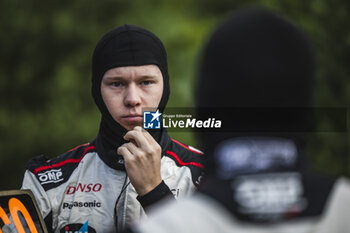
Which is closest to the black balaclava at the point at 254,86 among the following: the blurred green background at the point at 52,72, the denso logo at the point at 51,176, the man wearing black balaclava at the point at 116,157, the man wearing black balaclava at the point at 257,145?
the man wearing black balaclava at the point at 257,145

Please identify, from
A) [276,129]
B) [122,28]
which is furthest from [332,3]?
[276,129]

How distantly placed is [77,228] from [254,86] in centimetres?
181

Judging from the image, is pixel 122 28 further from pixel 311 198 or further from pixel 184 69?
pixel 184 69

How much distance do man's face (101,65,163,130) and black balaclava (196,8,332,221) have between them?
5.02 ft

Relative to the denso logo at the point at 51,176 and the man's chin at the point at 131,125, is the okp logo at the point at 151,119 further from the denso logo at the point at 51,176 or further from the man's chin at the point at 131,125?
the denso logo at the point at 51,176

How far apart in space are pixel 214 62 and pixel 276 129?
24 centimetres

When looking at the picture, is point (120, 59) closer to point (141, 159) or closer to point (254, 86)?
point (141, 159)

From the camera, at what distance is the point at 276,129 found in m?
1.44

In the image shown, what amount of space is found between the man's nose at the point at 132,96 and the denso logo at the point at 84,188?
486 millimetres

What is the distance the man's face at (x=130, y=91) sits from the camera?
9.73ft

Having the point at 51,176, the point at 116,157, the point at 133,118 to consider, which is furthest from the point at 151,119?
the point at 51,176

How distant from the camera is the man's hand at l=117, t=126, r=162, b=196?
2.69 metres

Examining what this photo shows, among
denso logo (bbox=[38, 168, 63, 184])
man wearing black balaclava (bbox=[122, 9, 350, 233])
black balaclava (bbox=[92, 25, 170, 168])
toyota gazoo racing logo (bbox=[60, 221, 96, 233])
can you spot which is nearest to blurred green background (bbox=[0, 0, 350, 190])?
black balaclava (bbox=[92, 25, 170, 168])

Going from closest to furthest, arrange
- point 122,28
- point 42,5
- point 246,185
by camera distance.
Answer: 1. point 246,185
2. point 122,28
3. point 42,5
